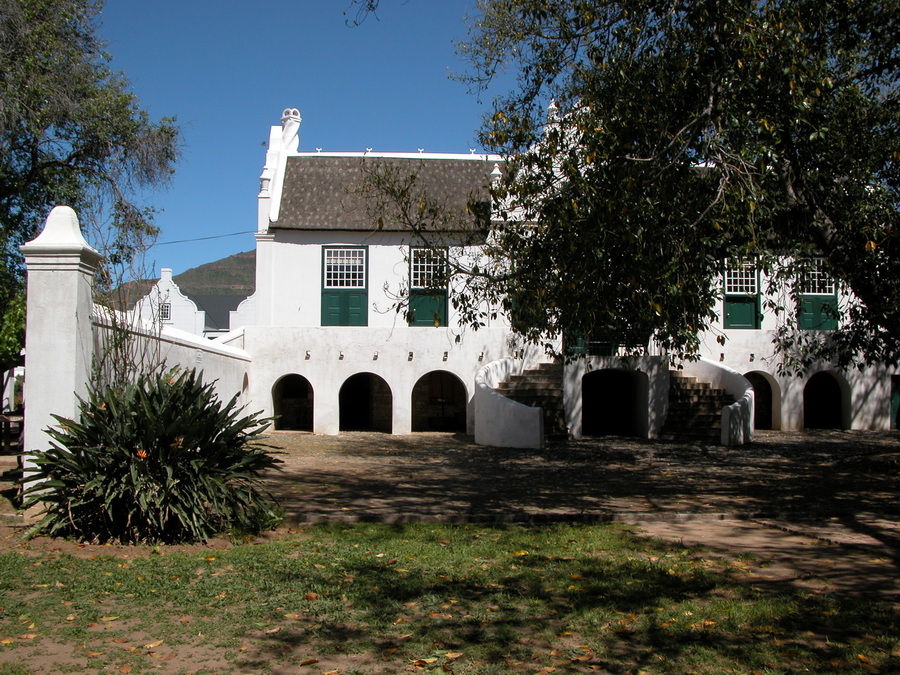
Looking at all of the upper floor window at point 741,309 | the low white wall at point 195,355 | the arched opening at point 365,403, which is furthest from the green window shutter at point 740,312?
the low white wall at point 195,355

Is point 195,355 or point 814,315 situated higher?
point 814,315

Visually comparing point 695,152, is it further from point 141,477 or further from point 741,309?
point 741,309

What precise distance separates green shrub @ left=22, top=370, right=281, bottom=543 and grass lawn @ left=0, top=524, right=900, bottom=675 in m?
0.48

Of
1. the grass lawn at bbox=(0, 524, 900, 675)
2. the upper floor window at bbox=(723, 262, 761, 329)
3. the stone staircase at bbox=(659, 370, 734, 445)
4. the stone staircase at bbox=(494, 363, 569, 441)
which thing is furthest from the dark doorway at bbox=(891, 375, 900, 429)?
the grass lawn at bbox=(0, 524, 900, 675)

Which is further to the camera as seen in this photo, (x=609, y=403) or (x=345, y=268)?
(x=345, y=268)

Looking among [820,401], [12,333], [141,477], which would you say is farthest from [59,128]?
[820,401]

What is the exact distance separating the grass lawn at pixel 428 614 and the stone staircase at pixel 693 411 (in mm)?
12834

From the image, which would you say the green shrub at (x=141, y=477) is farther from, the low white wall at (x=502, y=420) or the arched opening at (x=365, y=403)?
the arched opening at (x=365, y=403)

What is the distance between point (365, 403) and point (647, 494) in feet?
50.6

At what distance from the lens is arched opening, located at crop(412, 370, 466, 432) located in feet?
77.9

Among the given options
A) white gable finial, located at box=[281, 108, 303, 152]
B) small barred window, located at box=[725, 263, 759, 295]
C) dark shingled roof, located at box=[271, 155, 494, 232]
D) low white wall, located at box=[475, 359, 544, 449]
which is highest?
white gable finial, located at box=[281, 108, 303, 152]

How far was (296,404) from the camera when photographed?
23.8 metres

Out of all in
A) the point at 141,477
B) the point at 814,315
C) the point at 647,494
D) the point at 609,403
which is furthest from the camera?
the point at 814,315

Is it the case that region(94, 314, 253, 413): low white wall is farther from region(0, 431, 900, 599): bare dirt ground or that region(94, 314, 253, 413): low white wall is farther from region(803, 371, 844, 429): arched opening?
region(803, 371, 844, 429): arched opening
